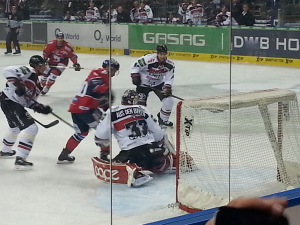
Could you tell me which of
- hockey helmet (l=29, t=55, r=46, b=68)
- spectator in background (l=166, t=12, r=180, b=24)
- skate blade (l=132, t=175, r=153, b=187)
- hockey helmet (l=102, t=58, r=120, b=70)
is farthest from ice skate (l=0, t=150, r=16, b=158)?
spectator in background (l=166, t=12, r=180, b=24)

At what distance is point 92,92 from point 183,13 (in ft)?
4.10

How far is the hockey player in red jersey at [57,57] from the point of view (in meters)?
2.71

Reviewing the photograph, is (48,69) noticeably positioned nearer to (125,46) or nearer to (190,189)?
(125,46)

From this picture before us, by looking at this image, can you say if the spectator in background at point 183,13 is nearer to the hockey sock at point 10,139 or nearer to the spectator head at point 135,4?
the spectator head at point 135,4

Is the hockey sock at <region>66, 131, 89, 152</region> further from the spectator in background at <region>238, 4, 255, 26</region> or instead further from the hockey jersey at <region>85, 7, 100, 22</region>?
the spectator in background at <region>238, 4, 255, 26</region>

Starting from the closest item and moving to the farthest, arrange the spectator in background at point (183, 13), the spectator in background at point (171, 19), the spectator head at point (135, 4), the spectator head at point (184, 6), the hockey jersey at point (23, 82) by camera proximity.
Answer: the hockey jersey at point (23, 82) → the spectator head at point (135, 4) → the spectator in background at point (171, 19) → the spectator in background at point (183, 13) → the spectator head at point (184, 6)

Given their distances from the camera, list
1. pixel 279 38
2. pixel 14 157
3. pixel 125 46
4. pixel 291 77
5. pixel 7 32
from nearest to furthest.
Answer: pixel 7 32
pixel 125 46
pixel 14 157
pixel 291 77
pixel 279 38

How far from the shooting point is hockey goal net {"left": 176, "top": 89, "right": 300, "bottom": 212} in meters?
2.98

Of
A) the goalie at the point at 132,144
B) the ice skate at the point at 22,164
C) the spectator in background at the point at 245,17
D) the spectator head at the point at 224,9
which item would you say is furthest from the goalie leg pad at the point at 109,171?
the spectator in background at the point at 245,17

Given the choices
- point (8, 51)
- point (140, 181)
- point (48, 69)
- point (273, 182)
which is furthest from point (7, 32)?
point (273, 182)

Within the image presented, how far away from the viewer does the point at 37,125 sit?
10.3 ft

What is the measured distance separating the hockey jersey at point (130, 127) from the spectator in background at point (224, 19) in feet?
1.90

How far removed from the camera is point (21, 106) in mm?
2986

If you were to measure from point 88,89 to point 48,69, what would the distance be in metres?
0.20
